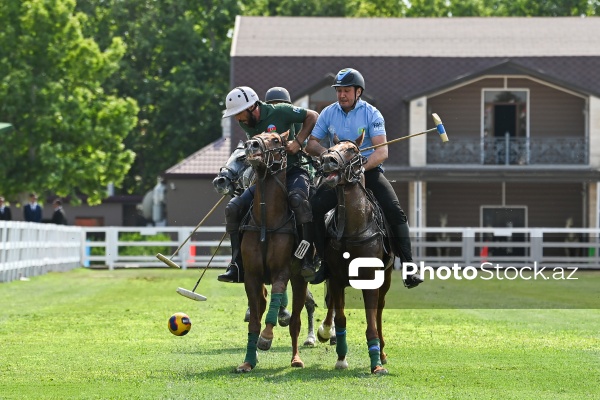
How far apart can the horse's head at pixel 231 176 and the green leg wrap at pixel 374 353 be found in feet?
7.55

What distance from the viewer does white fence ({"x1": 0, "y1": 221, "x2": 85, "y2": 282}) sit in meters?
27.5

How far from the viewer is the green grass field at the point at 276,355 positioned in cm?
1030

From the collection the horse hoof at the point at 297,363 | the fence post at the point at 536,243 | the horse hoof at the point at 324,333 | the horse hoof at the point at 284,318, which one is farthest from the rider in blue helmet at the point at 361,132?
the fence post at the point at 536,243

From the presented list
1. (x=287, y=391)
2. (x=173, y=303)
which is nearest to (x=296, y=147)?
(x=287, y=391)

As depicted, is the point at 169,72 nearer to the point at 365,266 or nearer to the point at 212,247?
the point at 212,247

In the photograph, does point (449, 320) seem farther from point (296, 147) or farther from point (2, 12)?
point (2, 12)

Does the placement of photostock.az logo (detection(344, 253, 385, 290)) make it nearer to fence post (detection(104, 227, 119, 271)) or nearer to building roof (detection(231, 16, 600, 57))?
fence post (detection(104, 227, 119, 271))

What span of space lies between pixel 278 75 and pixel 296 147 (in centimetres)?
3562

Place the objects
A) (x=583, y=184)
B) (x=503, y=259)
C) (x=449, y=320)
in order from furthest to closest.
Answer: (x=583, y=184), (x=503, y=259), (x=449, y=320)

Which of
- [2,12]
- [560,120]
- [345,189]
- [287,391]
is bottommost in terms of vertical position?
[287,391]

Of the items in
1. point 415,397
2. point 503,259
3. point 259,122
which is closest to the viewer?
point 415,397

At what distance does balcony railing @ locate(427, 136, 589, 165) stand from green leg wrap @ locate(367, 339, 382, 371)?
33.8 meters

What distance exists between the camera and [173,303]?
21547 millimetres

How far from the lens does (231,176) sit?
13250mm
